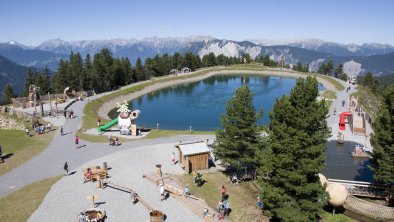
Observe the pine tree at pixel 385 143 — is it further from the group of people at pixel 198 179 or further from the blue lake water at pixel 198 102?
the blue lake water at pixel 198 102

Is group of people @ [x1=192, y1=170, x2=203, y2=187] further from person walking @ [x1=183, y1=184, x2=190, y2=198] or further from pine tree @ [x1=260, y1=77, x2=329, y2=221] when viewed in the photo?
pine tree @ [x1=260, y1=77, x2=329, y2=221]

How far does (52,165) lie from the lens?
40.0 metres

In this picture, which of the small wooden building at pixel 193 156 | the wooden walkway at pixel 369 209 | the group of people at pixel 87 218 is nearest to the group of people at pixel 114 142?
the small wooden building at pixel 193 156

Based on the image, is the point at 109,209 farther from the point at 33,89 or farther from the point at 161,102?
the point at 161,102

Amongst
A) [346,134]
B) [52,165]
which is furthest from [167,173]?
[346,134]

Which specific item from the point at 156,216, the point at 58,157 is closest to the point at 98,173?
the point at 58,157

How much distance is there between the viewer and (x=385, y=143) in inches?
1364

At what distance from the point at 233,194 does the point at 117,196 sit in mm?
11368

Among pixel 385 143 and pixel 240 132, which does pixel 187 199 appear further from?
pixel 385 143

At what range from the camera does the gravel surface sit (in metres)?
28.5

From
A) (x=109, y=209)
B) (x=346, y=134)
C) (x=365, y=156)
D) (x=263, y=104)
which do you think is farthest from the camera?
(x=263, y=104)

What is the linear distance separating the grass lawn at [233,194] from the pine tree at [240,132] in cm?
230

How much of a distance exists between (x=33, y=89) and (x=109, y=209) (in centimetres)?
4970

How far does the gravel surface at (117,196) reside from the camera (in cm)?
2855
